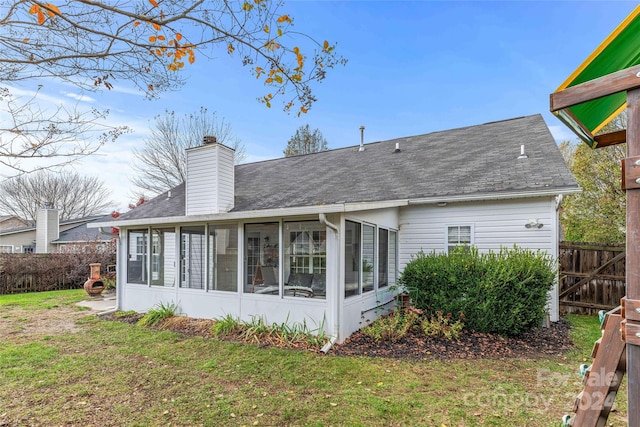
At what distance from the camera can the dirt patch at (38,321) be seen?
694cm

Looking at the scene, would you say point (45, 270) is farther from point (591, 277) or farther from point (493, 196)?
point (591, 277)

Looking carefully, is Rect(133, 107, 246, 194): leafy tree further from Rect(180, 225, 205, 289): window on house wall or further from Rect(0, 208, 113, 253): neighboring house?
Rect(180, 225, 205, 289): window on house wall

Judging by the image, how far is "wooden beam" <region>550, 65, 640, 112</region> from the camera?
1.90 m

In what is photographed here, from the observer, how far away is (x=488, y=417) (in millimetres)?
3418

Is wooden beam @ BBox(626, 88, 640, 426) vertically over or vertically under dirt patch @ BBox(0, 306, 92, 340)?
over

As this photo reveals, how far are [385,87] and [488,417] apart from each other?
11.5 meters

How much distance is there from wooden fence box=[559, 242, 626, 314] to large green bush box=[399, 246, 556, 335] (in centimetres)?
278

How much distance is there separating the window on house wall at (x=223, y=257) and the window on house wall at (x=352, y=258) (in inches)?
94.0

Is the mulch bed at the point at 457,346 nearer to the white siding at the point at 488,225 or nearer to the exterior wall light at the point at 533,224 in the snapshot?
the white siding at the point at 488,225

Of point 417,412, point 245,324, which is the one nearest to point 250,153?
point 245,324

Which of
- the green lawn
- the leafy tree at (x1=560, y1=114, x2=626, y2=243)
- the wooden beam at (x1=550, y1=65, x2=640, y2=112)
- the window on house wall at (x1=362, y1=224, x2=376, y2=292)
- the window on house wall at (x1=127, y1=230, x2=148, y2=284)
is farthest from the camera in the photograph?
the leafy tree at (x1=560, y1=114, x2=626, y2=243)

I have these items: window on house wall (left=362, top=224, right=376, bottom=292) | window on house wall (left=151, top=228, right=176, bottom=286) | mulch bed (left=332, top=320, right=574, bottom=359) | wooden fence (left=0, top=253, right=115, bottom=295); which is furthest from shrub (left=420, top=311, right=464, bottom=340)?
wooden fence (left=0, top=253, right=115, bottom=295)

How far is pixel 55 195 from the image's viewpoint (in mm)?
29812

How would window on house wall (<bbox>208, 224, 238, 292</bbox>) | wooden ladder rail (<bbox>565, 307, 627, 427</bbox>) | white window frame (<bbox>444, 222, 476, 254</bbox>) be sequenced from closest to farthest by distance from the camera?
1. wooden ladder rail (<bbox>565, 307, 627, 427</bbox>)
2. window on house wall (<bbox>208, 224, 238, 292</bbox>)
3. white window frame (<bbox>444, 222, 476, 254</bbox>)
